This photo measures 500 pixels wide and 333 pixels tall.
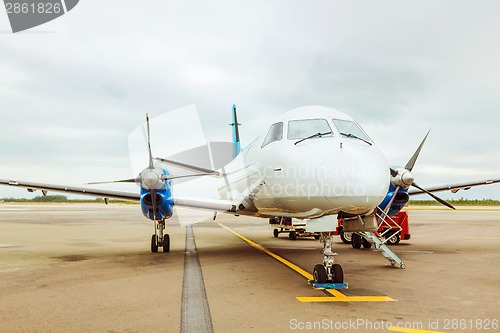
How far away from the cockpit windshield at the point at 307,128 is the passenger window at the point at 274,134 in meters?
0.26

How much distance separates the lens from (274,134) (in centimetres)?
806

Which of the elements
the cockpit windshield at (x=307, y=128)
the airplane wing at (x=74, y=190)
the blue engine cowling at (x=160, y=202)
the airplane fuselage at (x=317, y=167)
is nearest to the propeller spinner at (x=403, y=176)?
the airplane fuselage at (x=317, y=167)

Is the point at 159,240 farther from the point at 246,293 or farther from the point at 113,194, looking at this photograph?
the point at 246,293

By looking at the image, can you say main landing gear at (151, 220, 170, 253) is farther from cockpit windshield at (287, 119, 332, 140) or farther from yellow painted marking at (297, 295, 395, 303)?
yellow painted marking at (297, 295, 395, 303)

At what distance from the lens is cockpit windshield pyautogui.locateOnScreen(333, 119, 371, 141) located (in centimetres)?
709

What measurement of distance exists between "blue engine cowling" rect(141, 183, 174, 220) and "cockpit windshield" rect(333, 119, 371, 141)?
6102mm

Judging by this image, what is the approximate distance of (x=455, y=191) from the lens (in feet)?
49.5

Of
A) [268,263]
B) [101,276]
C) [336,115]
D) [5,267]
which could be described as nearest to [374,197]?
[336,115]

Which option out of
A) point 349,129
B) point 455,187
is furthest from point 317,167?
point 455,187

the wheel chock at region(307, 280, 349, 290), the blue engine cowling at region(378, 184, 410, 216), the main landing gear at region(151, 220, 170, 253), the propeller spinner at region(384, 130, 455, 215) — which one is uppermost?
the propeller spinner at region(384, 130, 455, 215)

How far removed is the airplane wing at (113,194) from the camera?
11414 mm

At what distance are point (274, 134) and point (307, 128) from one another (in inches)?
36.1

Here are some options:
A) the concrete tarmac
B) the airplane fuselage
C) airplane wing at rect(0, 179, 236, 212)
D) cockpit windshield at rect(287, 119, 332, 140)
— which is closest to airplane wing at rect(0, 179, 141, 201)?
airplane wing at rect(0, 179, 236, 212)

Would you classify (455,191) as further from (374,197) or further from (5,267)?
(5,267)
